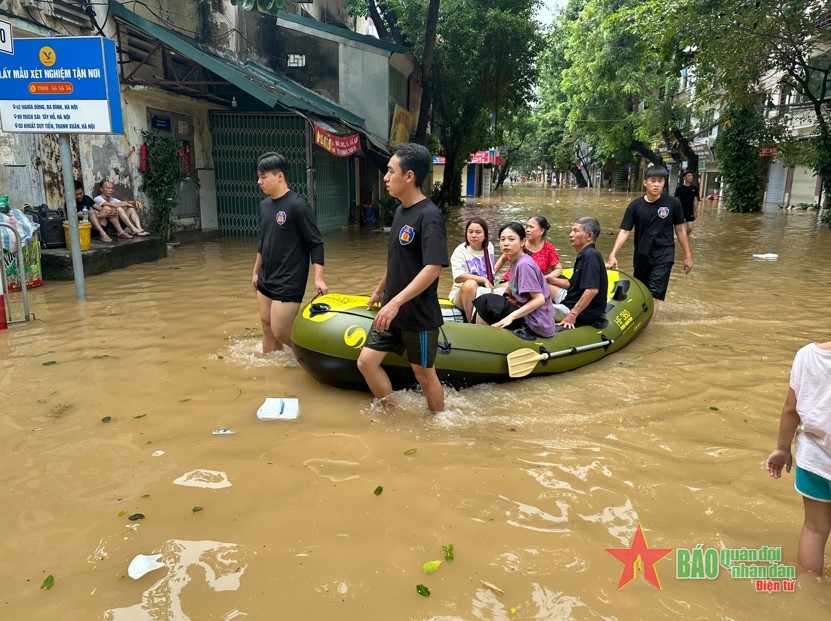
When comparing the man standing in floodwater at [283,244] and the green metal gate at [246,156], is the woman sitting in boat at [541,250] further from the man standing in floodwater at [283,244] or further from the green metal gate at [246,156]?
the green metal gate at [246,156]

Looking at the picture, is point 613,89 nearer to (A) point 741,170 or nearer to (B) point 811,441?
(A) point 741,170

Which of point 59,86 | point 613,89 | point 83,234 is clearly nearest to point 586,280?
point 59,86

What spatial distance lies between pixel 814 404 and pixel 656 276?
14.7ft

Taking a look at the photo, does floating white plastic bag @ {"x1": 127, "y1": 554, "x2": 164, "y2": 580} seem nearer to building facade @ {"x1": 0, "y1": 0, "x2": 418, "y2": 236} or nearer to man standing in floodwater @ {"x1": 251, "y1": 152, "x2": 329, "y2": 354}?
man standing in floodwater @ {"x1": 251, "y1": 152, "x2": 329, "y2": 354}

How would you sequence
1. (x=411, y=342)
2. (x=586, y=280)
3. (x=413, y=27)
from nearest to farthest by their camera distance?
(x=411, y=342) → (x=586, y=280) → (x=413, y=27)

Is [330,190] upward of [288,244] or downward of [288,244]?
upward

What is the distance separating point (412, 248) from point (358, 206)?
46.6 feet

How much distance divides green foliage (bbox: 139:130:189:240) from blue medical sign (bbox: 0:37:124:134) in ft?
14.4

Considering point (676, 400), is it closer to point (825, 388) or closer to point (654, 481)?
point (654, 481)

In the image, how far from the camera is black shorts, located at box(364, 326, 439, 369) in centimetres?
375

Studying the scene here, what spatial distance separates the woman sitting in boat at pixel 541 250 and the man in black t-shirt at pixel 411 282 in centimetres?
210

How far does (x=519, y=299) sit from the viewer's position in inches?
189

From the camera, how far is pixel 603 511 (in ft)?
9.96

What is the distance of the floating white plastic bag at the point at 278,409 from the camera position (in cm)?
400
